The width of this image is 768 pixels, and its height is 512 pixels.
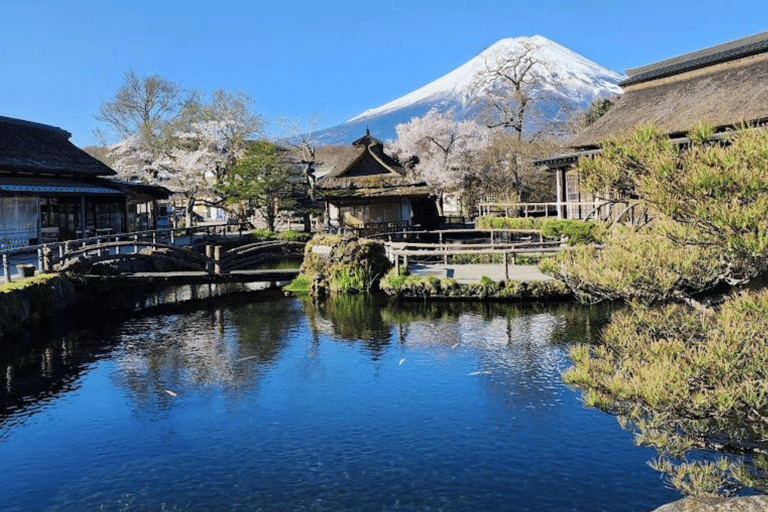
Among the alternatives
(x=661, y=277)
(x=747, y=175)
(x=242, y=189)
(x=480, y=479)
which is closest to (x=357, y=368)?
(x=480, y=479)

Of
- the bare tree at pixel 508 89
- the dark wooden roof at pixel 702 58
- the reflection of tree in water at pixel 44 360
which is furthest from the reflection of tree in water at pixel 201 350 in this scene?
the bare tree at pixel 508 89

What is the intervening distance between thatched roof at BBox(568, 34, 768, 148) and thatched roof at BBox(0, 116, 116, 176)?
23.2 metres

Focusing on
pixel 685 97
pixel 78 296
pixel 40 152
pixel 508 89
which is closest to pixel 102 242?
pixel 78 296

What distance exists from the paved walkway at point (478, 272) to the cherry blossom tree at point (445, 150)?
1949cm

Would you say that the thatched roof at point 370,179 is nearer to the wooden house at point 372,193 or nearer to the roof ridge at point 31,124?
the wooden house at point 372,193

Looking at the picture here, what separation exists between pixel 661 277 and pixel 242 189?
37.5 m

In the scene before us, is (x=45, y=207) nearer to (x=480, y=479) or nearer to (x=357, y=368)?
(x=357, y=368)

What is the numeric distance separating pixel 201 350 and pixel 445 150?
32061 mm

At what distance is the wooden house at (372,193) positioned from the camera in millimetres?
39875

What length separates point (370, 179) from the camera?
40.9 metres

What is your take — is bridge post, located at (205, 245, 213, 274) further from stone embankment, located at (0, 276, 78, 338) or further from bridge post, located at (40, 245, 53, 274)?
bridge post, located at (40, 245, 53, 274)

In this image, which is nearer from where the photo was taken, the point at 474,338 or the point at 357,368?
the point at 357,368

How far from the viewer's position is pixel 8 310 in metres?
16.4

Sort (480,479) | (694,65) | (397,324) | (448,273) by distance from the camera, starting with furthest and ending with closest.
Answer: (694,65) < (448,273) < (397,324) < (480,479)
